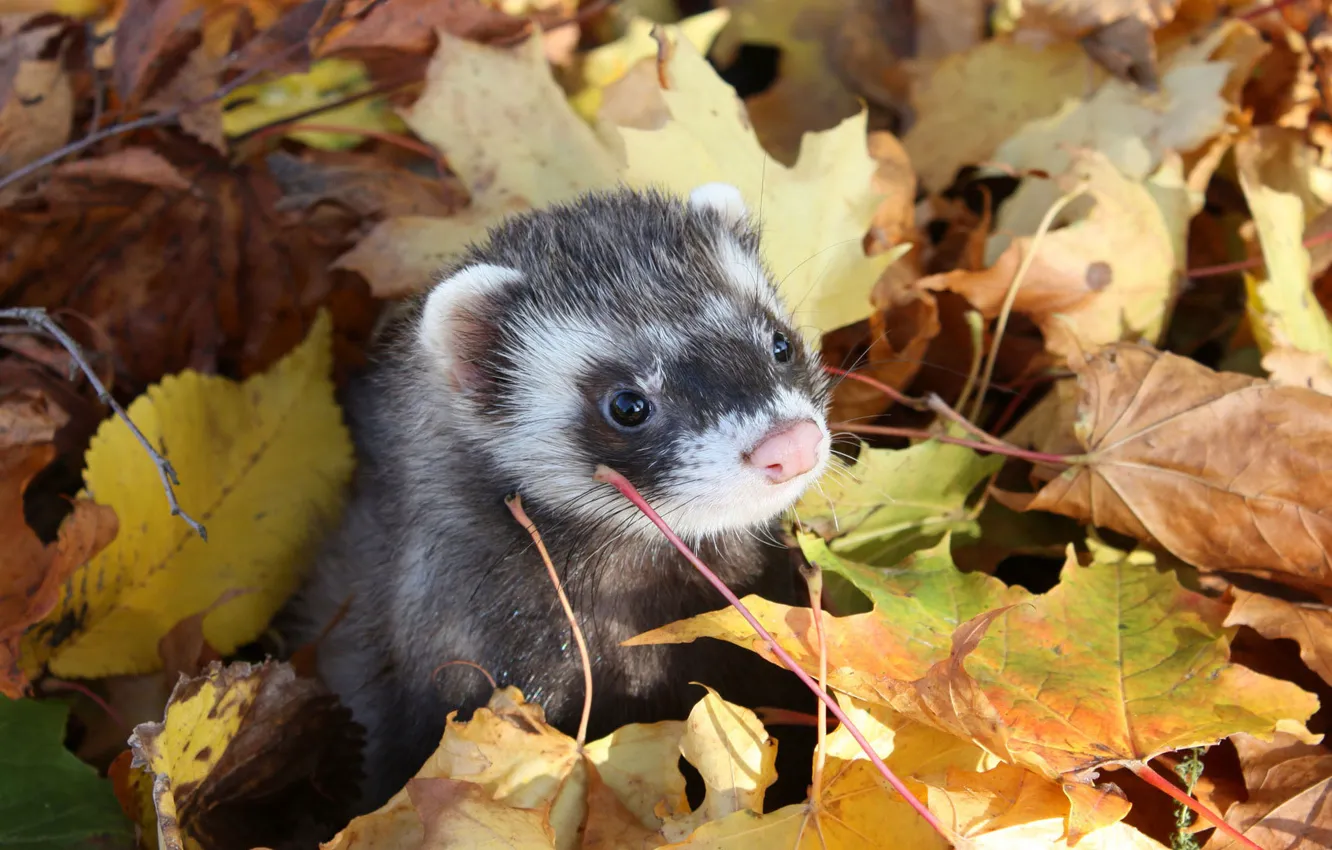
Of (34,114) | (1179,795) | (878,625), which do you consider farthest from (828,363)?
(34,114)

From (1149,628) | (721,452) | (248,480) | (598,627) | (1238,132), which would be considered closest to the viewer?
(721,452)

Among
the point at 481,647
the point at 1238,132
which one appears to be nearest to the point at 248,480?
the point at 481,647

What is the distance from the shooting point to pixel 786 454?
1.58m

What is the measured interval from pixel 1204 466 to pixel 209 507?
6.38 feet

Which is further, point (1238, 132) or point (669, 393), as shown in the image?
point (1238, 132)

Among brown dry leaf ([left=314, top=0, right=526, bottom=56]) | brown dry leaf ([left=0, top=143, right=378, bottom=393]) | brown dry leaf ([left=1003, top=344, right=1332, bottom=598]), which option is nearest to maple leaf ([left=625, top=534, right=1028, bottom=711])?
brown dry leaf ([left=1003, top=344, right=1332, bottom=598])

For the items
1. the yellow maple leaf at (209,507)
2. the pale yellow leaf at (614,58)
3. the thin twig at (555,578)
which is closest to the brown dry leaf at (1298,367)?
the thin twig at (555,578)

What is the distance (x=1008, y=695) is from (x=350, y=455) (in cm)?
161

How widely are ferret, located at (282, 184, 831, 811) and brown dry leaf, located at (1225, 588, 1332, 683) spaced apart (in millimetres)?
738

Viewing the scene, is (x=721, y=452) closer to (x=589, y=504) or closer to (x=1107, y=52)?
(x=589, y=504)

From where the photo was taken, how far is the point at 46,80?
2.46 metres

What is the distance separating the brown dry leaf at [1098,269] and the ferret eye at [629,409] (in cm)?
80

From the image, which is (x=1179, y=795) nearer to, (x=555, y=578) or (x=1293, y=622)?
(x=1293, y=622)

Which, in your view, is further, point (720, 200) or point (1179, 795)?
point (720, 200)
